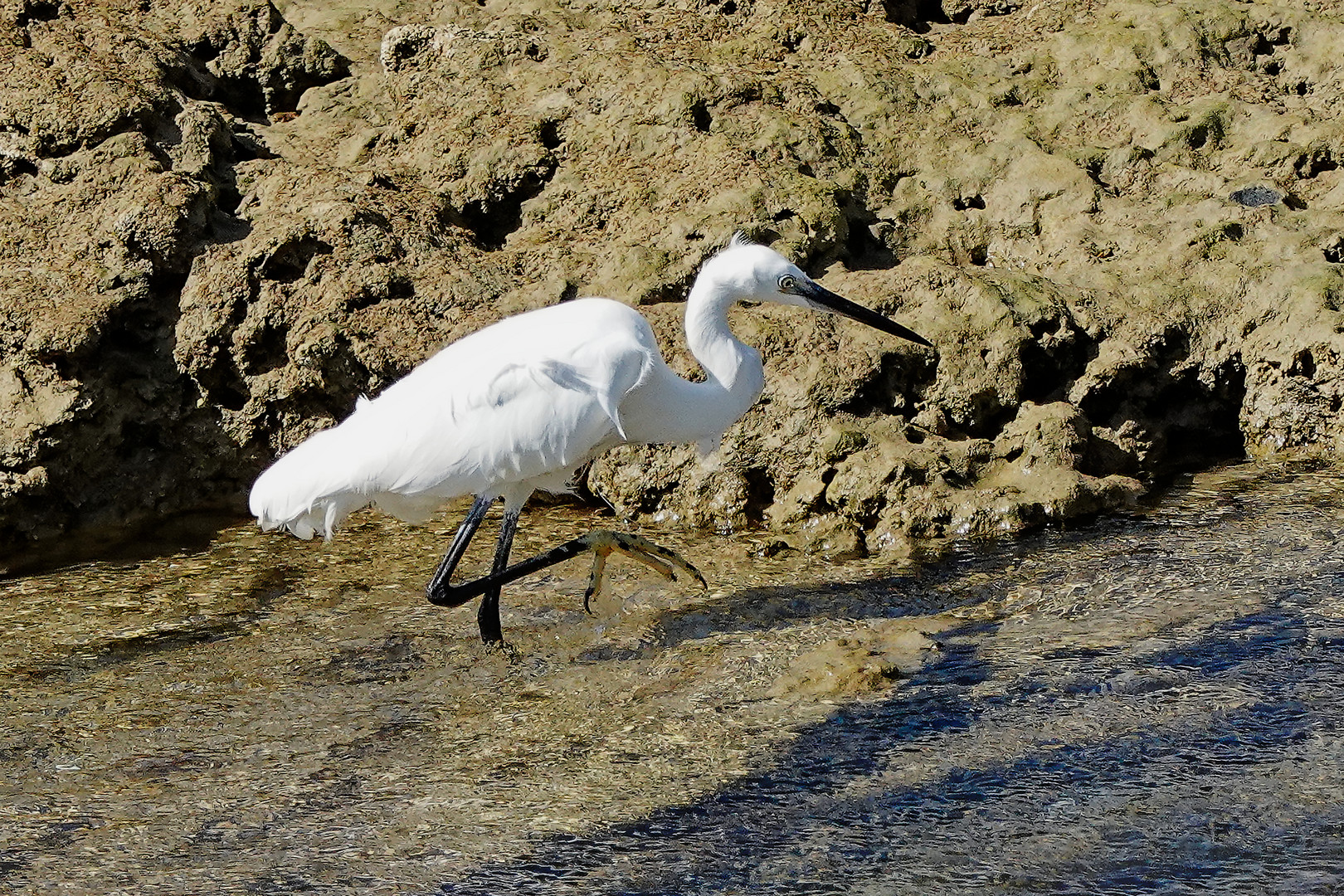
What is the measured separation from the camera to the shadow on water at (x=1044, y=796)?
3178mm

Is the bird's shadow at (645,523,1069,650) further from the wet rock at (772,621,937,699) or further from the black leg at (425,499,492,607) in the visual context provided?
the black leg at (425,499,492,607)

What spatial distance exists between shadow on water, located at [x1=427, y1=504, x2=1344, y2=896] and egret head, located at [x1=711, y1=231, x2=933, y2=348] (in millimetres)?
1276

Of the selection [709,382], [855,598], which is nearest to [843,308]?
[709,382]

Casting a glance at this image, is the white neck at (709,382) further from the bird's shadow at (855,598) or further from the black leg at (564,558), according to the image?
the bird's shadow at (855,598)

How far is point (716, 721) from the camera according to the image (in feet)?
13.2

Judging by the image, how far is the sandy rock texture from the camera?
5.59 meters

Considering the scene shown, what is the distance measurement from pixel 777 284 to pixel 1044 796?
202 centimetres

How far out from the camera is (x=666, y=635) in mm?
4715

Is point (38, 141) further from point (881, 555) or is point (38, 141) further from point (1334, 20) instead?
point (1334, 20)

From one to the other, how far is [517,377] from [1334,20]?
4.64m

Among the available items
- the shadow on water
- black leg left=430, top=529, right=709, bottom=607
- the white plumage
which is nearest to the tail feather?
the white plumage

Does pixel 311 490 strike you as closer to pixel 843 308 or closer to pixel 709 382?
pixel 709 382

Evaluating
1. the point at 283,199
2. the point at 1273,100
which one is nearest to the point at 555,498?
the point at 283,199

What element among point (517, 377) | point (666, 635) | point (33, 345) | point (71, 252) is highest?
point (71, 252)
